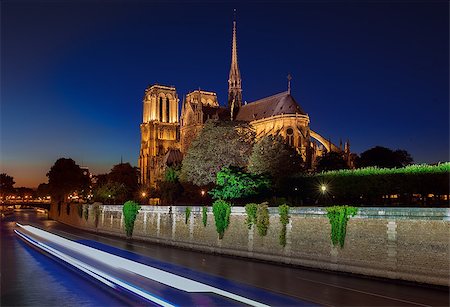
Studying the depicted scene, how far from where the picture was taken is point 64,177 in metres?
125

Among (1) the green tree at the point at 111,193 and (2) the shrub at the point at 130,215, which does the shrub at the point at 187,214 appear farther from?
(1) the green tree at the point at 111,193

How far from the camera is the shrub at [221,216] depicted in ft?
124

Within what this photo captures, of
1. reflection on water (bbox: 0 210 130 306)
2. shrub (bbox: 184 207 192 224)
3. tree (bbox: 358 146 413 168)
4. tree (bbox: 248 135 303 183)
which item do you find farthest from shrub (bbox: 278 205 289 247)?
tree (bbox: 358 146 413 168)

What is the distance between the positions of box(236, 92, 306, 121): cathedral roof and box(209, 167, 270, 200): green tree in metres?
50.2

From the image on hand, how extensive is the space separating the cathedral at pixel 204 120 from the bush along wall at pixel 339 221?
6319 centimetres

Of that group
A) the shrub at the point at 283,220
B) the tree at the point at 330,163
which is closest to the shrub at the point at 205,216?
the shrub at the point at 283,220

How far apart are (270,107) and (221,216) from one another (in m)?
69.8

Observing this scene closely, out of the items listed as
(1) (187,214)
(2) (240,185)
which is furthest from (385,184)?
(1) (187,214)

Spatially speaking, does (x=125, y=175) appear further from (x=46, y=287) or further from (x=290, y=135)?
(x=46, y=287)

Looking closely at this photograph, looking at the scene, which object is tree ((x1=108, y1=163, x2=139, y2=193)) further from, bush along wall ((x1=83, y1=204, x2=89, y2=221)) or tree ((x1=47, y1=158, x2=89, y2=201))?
bush along wall ((x1=83, y1=204, x2=89, y2=221))

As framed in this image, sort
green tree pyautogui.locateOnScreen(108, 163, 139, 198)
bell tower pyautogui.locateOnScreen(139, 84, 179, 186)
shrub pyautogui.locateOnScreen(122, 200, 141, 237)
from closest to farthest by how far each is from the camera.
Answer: shrub pyautogui.locateOnScreen(122, 200, 141, 237), bell tower pyautogui.locateOnScreen(139, 84, 179, 186), green tree pyautogui.locateOnScreen(108, 163, 139, 198)

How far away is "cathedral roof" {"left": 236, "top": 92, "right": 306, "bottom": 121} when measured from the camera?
9956 centimetres

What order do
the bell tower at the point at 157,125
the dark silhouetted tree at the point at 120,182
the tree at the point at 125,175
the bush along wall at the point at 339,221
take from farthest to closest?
the tree at the point at 125,175, the bell tower at the point at 157,125, the dark silhouetted tree at the point at 120,182, the bush along wall at the point at 339,221

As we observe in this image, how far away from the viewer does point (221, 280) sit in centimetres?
2319
